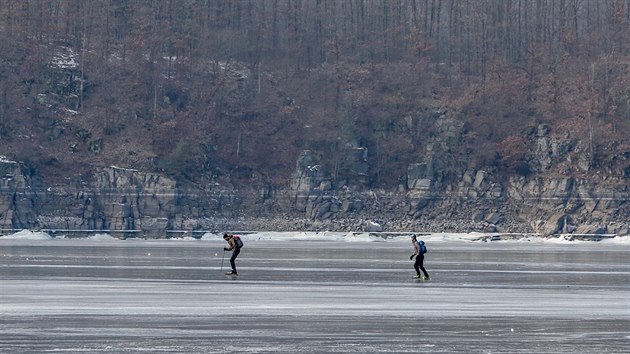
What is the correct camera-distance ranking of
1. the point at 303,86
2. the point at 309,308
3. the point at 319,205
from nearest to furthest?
the point at 309,308 < the point at 319,205 < the point at 303,86

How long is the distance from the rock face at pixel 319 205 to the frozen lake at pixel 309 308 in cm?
3945

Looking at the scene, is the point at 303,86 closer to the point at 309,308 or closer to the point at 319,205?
the point at 319,205

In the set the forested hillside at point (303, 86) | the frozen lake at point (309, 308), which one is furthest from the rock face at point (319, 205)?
the frozen lake at point (309, 308)

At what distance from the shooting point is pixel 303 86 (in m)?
97.2

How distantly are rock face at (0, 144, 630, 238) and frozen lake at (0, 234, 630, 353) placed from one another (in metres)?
39.5

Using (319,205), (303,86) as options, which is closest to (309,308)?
(319,205)

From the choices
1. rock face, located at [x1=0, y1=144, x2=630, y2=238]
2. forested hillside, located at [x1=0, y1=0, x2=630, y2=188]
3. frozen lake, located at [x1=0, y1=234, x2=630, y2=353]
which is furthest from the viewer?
forested hillside, located at [x1=0, y1=0, x2=630, y2=188]

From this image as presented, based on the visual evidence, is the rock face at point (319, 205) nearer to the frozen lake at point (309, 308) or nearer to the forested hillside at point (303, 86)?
the forested hillside at point (303, 86)

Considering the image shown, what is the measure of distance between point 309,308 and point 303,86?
74.1 meters

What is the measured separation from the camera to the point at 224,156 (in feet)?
293

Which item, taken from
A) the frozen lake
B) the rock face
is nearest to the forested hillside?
the rock face

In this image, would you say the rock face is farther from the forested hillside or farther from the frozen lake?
the frozen lake

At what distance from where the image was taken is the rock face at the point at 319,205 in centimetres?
7988

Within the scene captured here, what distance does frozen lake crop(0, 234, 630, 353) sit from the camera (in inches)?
729
